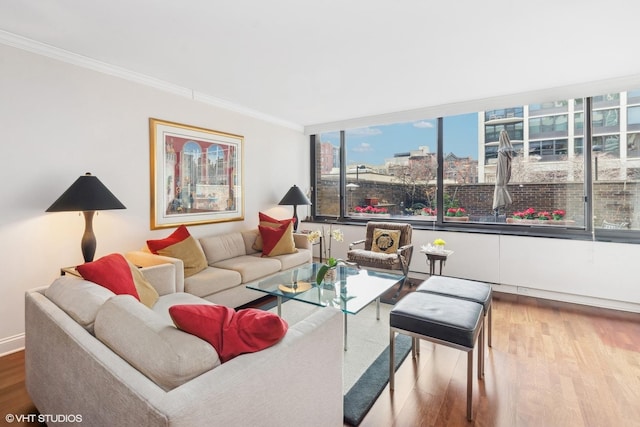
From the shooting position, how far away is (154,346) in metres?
1.14

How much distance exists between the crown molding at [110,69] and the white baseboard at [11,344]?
93.0 inches

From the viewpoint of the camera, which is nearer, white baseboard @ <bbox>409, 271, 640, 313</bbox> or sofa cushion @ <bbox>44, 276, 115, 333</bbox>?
sofa cushion @ <bbox>44, 276, 115, 333</bbox>

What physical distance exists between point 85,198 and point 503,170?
4636 mm

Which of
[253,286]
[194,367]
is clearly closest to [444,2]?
[194,367]

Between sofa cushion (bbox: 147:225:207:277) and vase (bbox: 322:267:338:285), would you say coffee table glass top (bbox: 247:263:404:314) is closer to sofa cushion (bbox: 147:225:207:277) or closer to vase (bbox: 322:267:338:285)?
vase (bbox: 322:267:338:285)

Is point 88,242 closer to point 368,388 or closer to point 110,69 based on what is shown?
point 110,69

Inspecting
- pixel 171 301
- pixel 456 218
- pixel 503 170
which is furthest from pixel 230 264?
pixel 503 170

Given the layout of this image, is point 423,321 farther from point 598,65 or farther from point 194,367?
point 598,65

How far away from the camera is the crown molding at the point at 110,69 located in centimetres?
254

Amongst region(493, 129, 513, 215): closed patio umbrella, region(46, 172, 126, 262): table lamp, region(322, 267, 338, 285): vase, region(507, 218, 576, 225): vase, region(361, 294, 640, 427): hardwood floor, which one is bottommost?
region(361, 294, 640, 427): hardwood floor

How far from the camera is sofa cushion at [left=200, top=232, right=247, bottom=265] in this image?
3793 mm

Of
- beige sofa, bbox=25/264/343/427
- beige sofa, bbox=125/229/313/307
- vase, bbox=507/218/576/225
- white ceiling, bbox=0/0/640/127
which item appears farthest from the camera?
vase, bbox=507/218/576/225

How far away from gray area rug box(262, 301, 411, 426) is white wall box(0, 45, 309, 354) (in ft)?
6.19

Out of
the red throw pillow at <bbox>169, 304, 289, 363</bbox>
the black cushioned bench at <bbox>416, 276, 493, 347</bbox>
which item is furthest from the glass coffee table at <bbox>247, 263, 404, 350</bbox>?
the red throw pillow at <bbox>169, 304, 289, 363</bbox>
